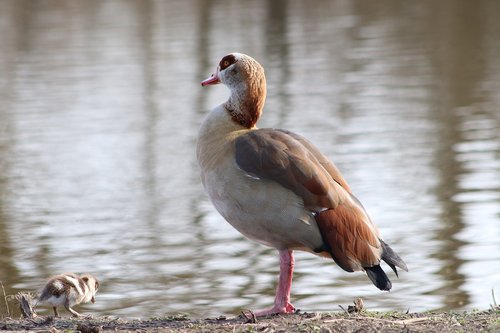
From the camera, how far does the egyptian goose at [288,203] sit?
21.7 ft

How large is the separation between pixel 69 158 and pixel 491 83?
337 inches

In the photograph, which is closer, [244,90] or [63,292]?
[244,90]

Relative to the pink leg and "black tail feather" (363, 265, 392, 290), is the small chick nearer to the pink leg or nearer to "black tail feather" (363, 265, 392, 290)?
the pink leg

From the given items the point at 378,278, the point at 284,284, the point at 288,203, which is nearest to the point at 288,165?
the point at 288,203

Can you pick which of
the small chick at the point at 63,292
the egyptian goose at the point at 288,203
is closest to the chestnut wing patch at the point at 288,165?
the egyptian goose at the point at 288,203

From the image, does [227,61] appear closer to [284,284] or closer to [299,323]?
[284,284]

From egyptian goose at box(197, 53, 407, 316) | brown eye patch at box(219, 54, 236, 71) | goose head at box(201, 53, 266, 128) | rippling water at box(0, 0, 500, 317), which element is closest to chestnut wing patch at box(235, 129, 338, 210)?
egyptian goose at box(197, 53, 407, 316)

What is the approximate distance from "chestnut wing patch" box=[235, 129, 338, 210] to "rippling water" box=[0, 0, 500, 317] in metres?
1.96

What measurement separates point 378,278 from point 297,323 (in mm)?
573

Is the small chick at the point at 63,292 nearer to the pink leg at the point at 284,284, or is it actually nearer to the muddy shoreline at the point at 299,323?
the muddy shoreline at the point at 299,323

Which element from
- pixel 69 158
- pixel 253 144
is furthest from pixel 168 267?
pixel 69 158

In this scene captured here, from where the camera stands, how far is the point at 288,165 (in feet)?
22.1

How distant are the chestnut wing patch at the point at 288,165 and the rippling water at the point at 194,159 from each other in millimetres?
1958

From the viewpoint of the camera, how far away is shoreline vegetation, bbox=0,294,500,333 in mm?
6199
